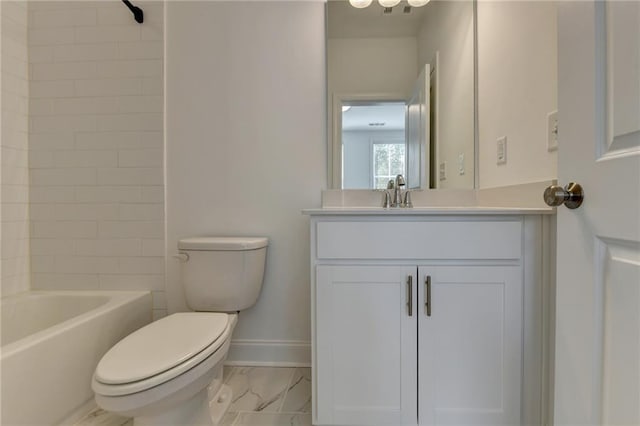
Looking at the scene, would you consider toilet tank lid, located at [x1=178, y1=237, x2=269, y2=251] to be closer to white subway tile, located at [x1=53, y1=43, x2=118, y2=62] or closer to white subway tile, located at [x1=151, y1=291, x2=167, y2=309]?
white subway tile, located at [x1=151, y1=291, x2=167, y2=309]

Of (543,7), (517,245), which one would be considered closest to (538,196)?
(517,245)

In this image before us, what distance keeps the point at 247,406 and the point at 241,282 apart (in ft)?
1.76

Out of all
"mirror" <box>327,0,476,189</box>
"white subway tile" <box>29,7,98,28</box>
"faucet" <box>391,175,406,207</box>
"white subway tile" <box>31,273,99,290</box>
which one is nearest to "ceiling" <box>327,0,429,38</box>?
"mirror" <box>327,0,476,189</box>

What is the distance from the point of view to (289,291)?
167 cm

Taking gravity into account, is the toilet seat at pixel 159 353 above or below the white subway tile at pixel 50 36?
below

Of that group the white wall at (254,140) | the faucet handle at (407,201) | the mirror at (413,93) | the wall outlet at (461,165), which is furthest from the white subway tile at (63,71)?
the wall outlet at (461,165)

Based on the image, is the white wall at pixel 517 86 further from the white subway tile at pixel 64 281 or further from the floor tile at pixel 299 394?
the white subway tile at pixel 64 281

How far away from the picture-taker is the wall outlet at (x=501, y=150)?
1.34m

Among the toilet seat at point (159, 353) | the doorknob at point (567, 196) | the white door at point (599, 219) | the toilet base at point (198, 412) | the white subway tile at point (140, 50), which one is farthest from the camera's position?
the white subway tile at point (140, 50)

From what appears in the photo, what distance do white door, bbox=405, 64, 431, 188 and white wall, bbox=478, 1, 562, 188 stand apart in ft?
0.87

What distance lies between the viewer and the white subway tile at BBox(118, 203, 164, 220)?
1.69 metres

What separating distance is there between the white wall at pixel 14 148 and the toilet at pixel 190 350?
3.33ft

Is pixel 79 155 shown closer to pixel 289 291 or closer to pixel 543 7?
pixel 289 291

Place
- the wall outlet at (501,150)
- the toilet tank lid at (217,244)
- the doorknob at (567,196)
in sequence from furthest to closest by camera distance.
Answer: the toilet tank lid at (217,244)
the wall outlet at (501,150)
the doorknob at (567,196)
